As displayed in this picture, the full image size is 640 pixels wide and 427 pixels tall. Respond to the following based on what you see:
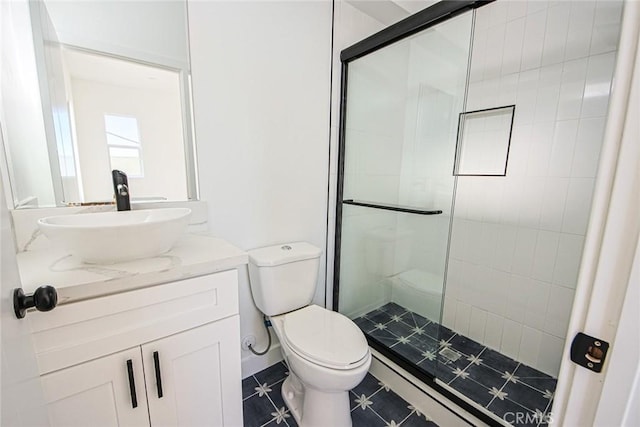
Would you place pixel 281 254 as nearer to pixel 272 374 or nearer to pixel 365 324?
pixel 272 374

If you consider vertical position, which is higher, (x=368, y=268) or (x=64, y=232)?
(x=64, y=232)

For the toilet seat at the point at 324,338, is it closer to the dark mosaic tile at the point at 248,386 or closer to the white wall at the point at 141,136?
the dark mosaic tile at the point at 248,386

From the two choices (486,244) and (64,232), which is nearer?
(64,232)

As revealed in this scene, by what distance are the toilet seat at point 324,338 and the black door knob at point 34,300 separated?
0.86 metres

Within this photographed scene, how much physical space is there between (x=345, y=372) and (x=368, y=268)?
1.00 metres

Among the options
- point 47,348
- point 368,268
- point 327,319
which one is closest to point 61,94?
point 47,348

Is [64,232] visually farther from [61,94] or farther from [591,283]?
[591,283]

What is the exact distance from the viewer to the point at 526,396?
144 cm

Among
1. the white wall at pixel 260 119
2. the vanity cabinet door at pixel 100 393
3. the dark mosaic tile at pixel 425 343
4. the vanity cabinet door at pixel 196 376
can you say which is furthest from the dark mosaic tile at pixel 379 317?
the vanity cabinet door at pixel 100 393

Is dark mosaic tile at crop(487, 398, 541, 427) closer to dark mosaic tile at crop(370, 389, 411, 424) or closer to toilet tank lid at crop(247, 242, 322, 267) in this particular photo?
dark mosaic tile at crop(370, 389, 411, 424)

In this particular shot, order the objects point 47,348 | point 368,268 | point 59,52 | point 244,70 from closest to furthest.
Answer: point 47,348, point 59,52, point 244,70, point 368,268

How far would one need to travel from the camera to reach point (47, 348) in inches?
26.7

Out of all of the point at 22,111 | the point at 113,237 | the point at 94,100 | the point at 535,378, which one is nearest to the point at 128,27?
the point at 94,100

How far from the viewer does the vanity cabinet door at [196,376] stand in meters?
0.84
